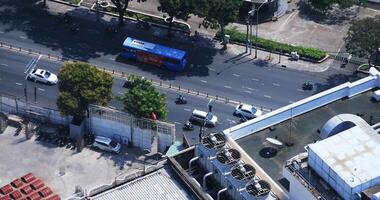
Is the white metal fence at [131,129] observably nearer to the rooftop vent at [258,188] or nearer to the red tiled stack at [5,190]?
the red tiled stack at [5,190]

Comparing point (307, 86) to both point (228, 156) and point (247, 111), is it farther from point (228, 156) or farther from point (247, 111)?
point (228, 156)

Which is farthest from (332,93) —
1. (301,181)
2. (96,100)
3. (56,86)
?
(56,86)

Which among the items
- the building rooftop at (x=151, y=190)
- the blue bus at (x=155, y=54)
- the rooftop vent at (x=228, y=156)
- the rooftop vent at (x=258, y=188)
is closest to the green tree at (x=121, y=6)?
the blue bus at (x=155, y=54)

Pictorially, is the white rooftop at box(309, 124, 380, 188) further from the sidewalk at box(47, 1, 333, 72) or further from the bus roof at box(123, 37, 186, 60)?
the sidewalk at box(47, 1, 333, 72)

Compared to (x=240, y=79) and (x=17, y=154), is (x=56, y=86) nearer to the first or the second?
(x=17, y=154)

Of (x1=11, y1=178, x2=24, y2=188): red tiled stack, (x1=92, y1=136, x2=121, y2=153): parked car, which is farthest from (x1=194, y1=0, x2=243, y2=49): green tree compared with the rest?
(x1=11, y1=178, x2=24, y2=188): red tiled stack

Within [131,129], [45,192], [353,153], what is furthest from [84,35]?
[353,153]
